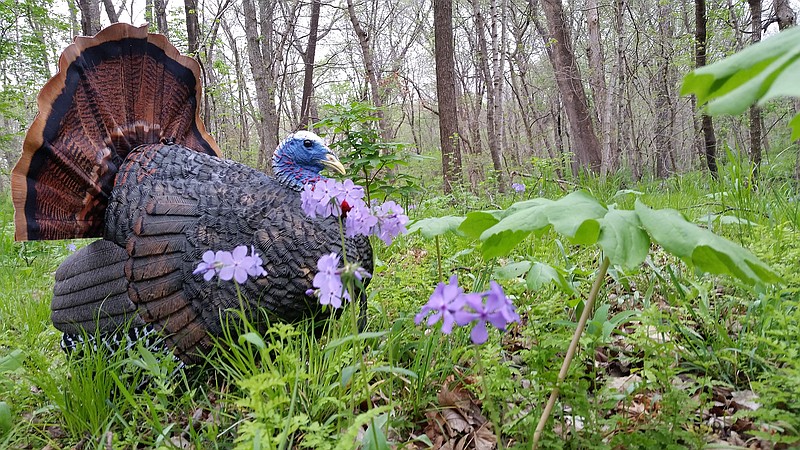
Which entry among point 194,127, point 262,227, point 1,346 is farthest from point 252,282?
point 1,346

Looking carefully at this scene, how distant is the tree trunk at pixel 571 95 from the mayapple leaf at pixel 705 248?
646 centimetres

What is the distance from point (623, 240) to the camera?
2.99 feet

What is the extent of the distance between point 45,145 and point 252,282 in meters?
1.22

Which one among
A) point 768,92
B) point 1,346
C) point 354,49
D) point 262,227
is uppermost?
point 354,49

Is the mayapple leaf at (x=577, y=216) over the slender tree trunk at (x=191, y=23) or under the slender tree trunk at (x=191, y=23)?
under

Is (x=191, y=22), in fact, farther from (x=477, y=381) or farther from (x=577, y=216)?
(x=577, y=216)

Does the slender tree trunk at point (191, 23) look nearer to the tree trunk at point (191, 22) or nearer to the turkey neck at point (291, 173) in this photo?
the tree trunk at point (191, 22)

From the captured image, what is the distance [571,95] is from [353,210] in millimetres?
7001

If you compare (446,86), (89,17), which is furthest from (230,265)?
(89,17)

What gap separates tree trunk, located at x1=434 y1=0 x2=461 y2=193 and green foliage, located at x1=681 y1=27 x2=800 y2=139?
4962 mm

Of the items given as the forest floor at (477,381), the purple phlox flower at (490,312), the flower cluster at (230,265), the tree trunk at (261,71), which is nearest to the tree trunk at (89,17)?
the tree trunk at (261,71)

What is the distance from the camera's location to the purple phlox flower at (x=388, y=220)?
1393 millimetres

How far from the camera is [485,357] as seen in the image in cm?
133

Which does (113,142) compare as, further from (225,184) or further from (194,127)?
(225,184)
